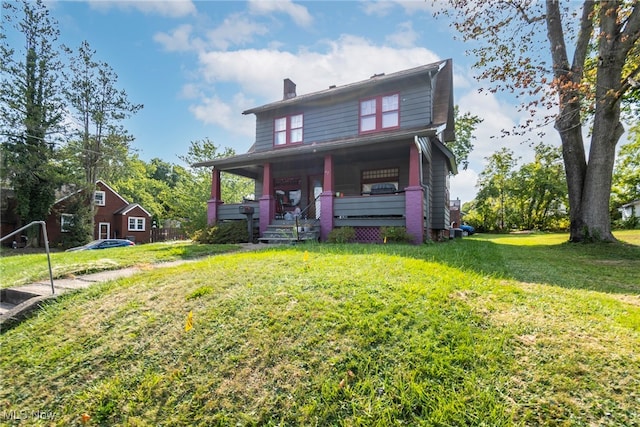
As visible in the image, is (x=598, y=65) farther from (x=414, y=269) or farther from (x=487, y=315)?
(x=487, y=315)

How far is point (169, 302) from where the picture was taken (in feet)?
12.1

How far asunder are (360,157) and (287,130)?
4.00 meters

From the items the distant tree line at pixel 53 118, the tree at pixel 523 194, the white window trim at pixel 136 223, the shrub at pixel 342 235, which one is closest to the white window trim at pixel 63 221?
the distant tree line at pixel 53 118

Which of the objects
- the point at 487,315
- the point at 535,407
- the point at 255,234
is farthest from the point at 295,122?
the point at 535,407

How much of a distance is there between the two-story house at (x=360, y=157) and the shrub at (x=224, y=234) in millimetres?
758

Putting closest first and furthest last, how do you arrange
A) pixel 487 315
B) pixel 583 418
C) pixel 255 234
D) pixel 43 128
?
pixel 583 418 → pixel 487 315 → pixel 255 234 → pixel 43 128

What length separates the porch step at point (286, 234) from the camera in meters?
9.80

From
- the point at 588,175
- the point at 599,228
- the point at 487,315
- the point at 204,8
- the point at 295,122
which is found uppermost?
the point at 204,8

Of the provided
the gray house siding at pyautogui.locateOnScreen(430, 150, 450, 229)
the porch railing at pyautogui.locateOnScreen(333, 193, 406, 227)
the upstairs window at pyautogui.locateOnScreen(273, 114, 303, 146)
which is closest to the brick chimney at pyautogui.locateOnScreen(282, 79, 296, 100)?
the upstairs window at pyautogui.locateOnScreen(273, 114, 303, 146)

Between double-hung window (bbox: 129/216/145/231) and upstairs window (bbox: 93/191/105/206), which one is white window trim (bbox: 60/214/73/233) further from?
double-hung window (bbox: 129/216/145/231)

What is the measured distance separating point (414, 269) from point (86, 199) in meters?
28.8

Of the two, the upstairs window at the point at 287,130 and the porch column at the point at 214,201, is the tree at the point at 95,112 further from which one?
the upstairs window at the point at 287,130

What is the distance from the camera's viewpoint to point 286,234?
1004 centimetres

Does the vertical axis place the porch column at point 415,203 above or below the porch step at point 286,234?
above
